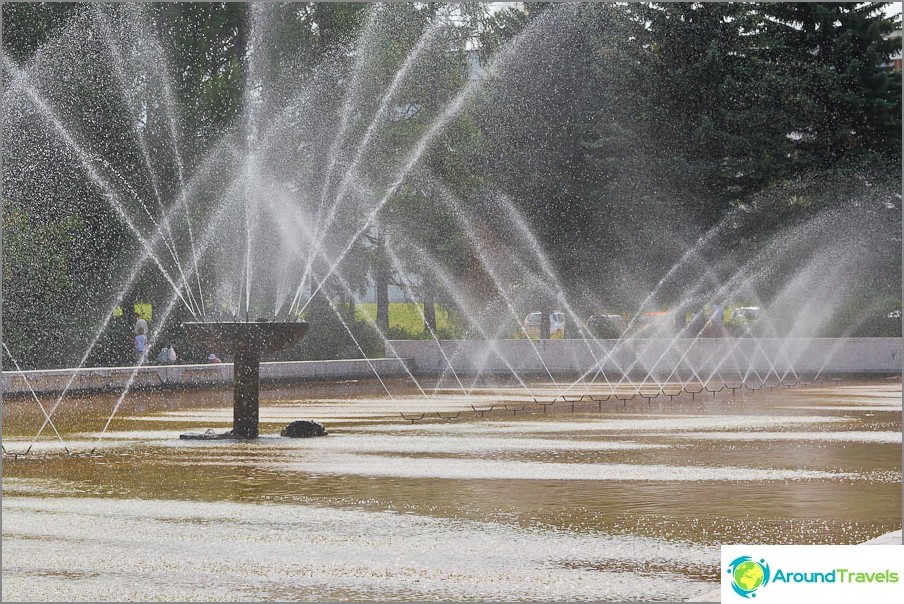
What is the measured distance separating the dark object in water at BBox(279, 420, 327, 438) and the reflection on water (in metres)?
0.19

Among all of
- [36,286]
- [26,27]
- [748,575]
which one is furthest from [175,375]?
[748,575]

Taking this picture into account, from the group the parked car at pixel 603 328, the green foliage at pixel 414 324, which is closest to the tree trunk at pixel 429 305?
the green foliage at pixel 414 324

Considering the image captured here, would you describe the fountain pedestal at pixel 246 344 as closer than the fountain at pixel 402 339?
No

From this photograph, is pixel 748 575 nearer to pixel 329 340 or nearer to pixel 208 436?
pixel 208 436

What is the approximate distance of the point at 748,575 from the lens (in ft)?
21.8

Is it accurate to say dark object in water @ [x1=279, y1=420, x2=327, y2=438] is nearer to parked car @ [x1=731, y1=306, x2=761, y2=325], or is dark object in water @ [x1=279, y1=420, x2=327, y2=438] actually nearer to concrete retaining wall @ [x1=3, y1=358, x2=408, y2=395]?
concrete retaining wall @ [x1=3, y1=358, x2=408, y2=395]

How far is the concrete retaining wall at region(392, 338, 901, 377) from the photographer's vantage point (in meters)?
37.2

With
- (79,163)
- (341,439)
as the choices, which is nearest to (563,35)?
(79,163)

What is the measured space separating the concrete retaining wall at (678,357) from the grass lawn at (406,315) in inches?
366

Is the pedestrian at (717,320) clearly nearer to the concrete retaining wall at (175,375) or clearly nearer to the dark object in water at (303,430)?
the concrete retaining wall at (175,375)

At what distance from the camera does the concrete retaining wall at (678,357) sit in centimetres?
3722

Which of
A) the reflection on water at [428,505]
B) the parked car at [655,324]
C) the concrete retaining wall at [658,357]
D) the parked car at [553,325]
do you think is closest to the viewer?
the reflection on water at [428,505]

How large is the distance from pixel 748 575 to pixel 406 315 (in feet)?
202

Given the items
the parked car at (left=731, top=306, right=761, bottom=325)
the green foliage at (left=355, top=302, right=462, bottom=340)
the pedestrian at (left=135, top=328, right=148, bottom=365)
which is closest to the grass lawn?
the green foliage at (left=355, top=302, right=462, bottom=340)
